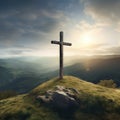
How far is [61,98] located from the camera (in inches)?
1655

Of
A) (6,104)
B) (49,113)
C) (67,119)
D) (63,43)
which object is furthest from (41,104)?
(63,43)

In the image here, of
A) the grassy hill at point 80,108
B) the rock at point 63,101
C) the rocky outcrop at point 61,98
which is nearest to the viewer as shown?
the grassy hill at point 80,108

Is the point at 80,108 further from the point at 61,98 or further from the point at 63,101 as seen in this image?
the point at 61,98

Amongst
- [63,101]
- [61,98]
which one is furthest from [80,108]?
[61,98]

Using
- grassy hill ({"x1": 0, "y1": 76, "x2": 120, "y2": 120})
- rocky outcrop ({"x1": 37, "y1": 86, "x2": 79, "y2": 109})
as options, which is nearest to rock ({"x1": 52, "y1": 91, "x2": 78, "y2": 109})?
rocky outcrop ({"x1": 37, "y1": 86, "x2": 79, "y2": 109})

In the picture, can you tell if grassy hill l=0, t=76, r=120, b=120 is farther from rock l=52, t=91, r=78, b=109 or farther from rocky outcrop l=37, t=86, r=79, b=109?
rock l=52, t=91, r=78, b=109

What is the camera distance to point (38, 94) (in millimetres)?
46594

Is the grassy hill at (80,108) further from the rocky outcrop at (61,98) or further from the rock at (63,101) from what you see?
the rock at (63,101)

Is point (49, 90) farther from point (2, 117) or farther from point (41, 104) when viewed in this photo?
point (2, 117)

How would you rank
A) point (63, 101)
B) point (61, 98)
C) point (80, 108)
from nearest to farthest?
point (80, 108), point (63, 101), point (61, 98)

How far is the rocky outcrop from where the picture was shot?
41.6 meters

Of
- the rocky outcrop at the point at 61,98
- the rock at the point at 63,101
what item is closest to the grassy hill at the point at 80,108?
the rocky outcrop at the point at 61,98

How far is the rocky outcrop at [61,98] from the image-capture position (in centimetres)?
4159

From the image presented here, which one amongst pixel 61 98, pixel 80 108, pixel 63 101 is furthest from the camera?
pixel 61 98
